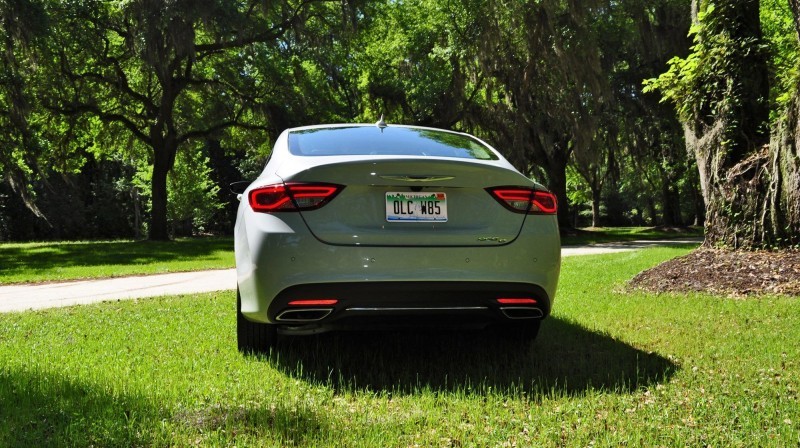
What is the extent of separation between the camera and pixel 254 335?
14.9ft

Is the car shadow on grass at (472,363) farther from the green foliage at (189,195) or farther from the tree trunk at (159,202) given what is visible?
the green foliage at (189,195)

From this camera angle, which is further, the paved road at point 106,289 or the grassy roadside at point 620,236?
the grassy roadside at point 620,236

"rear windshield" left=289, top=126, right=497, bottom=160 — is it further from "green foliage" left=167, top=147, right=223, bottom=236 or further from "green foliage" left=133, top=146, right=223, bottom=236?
"green foliage" left=167, top=147, right=223, bottom=236

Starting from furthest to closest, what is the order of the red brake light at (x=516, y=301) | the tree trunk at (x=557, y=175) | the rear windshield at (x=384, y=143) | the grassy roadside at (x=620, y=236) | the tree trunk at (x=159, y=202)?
the tree trunk at (x=557, y=175), the grassy roadside at (x=620, y=236), the tree trunk at (x=159, y=202), the rear windshield at (x=384, y=143), the red brake light at (x=516, y=301)

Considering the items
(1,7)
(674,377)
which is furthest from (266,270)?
(1,7)

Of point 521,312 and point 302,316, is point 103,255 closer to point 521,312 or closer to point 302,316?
point 302,316

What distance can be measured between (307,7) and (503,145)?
8.82m

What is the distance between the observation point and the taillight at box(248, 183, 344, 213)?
3746 millimetres

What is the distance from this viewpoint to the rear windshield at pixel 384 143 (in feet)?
14.2

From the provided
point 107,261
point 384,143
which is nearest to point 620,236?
point 107,261

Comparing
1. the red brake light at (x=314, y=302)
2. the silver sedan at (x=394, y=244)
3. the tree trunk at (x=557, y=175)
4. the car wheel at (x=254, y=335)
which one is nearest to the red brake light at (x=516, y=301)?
the silver sedan at (x=394, y=244)

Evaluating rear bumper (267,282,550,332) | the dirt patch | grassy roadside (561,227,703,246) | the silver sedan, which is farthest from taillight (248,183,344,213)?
grassy roadside (561,227,703,246)

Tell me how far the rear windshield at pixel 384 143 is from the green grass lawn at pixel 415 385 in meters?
1.44

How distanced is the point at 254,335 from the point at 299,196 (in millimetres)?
1311
